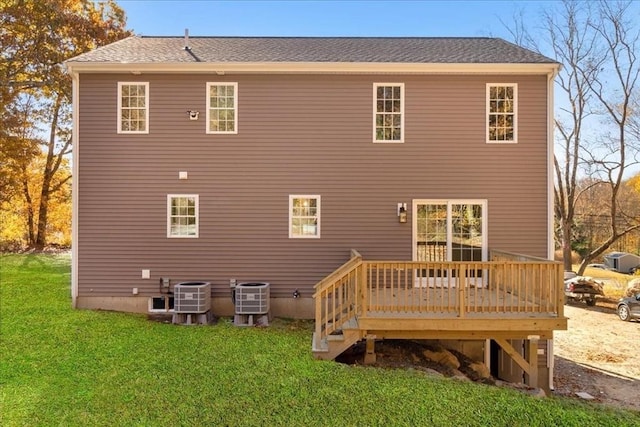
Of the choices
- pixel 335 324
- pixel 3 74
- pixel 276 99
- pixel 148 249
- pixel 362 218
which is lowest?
pixel 335 324

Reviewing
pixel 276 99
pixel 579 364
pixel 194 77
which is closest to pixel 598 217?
pixel 579 364

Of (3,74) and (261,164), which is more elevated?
(3,74)

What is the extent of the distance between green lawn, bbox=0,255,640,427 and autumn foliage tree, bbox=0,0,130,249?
46.5 ft

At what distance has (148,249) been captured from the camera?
8320 mm

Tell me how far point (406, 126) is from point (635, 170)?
1891 cm

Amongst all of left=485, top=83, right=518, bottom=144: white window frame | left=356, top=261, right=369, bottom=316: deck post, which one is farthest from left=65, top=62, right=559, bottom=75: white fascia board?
left=356, top=261, right=369, bottom=316: deck post

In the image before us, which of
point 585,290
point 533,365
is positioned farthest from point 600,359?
point 585,290

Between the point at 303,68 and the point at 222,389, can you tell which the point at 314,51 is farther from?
the point at 222,389

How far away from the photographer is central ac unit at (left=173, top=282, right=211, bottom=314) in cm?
768

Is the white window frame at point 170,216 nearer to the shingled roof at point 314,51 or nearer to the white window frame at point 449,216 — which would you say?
the shingled roof at point 314,51

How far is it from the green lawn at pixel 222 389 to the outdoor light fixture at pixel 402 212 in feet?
10.8

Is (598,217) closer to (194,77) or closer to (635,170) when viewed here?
(635,170)

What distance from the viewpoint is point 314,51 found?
29.8ft

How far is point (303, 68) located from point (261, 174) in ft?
8.29
